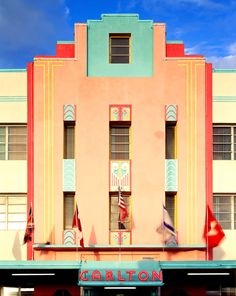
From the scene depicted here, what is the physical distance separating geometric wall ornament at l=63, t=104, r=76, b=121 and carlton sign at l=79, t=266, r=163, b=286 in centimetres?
691

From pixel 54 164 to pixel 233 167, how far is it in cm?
829

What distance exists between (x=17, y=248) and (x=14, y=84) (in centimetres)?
761

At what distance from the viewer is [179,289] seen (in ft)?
79.6

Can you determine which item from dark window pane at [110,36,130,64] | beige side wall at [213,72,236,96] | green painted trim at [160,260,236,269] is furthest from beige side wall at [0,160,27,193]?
beige side wall at [213,72,236,96]

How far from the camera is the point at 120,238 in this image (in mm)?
23797

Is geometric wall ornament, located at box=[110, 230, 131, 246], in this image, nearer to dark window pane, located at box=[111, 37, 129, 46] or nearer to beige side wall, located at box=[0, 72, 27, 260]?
beige side wall, located at box=[0, 72, 27, 260]

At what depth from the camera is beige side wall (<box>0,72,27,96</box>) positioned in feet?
82.7

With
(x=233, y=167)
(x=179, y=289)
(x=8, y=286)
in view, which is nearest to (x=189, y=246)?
(x=179, y=289)

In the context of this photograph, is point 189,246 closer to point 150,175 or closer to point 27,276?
point 150,175

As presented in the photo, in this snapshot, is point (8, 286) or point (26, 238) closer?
point (26, 238)

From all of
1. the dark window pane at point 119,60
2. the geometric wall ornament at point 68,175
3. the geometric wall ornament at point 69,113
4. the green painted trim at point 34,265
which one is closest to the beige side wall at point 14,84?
the geometric wall ornament at point 69,113

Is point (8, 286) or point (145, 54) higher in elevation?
point (145, 54)

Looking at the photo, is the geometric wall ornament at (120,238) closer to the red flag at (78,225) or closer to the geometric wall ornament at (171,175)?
the red flag at (78,225)

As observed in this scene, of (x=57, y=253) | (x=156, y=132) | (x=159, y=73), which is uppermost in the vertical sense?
(x=159, y=73)
